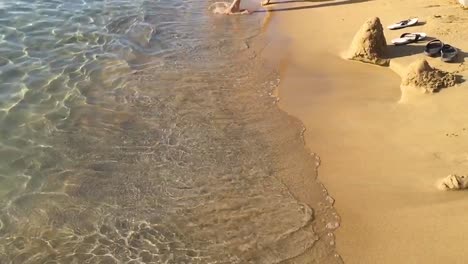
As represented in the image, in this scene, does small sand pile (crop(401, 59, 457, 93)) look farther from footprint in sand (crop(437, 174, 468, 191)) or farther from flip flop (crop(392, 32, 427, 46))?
footprint in sand (crop(437, 174, 468, 191))

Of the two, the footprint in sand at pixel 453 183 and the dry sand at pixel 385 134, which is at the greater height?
the footprint in sand at pixel 453 183

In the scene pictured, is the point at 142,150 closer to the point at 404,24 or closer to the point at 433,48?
the point at 433,48

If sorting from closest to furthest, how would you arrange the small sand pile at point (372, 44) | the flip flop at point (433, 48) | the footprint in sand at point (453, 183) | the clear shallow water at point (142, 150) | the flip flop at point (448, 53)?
the clear shallow water at point (142, 150) < the footprint in sand at point (453, 183) < the flip flop at point (448, 53) < the flip flop at point (433, 48) < the small sand pile at point (372, 44)

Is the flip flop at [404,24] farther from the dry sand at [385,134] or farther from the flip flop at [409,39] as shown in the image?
the flip flop at [409,39]

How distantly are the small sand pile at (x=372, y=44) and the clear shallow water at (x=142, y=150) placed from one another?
1.61 metres

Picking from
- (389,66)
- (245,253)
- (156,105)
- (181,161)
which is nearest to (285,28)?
(389,66)

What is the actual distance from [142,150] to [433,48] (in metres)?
4.98

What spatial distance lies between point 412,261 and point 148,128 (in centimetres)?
375

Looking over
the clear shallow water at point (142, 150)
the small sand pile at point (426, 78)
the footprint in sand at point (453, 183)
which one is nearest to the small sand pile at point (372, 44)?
the small sand pile at point (426, 78)

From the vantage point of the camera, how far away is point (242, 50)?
362 inches

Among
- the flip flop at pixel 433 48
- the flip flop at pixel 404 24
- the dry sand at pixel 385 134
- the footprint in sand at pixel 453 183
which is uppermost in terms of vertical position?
the flip flop at pixel 433 48

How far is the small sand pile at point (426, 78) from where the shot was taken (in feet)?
22.8

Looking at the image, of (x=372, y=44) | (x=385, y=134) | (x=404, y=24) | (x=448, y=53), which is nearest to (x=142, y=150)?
(x=385, y=134)

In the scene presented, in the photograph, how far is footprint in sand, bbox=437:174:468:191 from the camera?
16.5 ft
